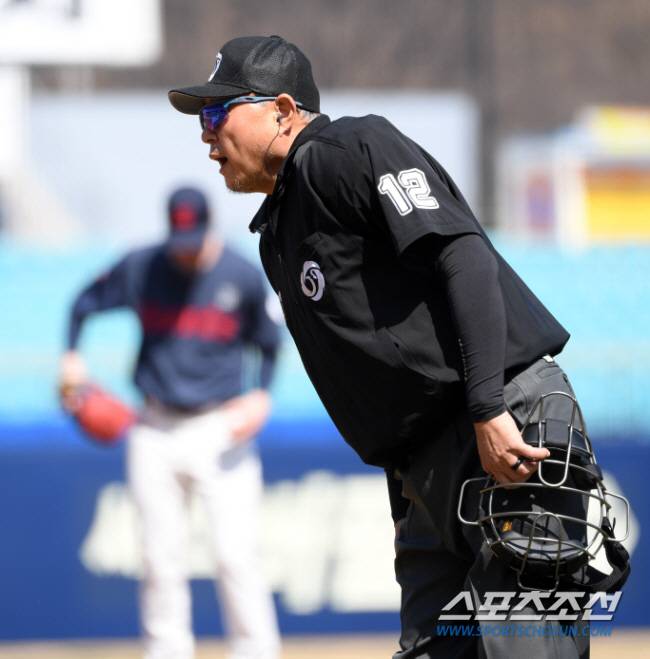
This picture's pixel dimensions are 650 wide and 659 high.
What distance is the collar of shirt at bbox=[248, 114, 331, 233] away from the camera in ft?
7.90

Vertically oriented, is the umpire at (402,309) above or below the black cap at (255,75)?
below

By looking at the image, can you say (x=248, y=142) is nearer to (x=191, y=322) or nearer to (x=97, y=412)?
(x=191, y=322)

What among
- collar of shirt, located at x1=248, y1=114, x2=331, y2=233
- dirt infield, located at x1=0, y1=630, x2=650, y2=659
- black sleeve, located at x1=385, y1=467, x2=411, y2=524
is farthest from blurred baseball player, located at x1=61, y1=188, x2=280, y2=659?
collar of shirt, located at x1=248, y1=114, x2=331, y2=233

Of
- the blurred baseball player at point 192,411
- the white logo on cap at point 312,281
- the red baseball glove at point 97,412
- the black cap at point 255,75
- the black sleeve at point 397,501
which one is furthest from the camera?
the red baseball glove at point 97,412

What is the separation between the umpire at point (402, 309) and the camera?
2.15 metres

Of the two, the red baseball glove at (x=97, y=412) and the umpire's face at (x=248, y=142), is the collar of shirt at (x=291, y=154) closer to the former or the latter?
the umpire's face at (x=248, y=142)

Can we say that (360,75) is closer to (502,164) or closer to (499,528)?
(502,164)

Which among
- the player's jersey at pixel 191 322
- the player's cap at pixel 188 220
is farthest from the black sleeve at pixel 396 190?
the player's cap at pixel 188 220

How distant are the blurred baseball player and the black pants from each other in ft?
6.95

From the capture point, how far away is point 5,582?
5.16 meters

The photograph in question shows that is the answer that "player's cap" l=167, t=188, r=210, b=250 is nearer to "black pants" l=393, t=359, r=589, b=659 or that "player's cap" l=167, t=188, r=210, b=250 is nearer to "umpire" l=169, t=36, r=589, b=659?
"umpire" l=169, t=36, r=589, b=659

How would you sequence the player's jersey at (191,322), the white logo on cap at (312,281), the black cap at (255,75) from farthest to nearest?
the player's jersey at (191,322), the black cap at (255,75), the white logo on cap at (312,281)

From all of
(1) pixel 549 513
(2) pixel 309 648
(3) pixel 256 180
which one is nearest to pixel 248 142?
(3) pixel 256 180

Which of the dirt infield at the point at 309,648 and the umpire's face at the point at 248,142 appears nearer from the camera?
the umpire's face at the point at 248,142
